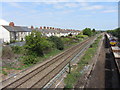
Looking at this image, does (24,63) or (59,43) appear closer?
(24,63)

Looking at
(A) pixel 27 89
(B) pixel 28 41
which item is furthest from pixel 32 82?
(B) pixel 28 41

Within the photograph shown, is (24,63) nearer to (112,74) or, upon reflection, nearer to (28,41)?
(28,41)

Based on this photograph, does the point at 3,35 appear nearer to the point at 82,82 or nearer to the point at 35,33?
the point at 35,33

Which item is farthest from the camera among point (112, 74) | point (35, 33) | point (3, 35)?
point (3, 35)

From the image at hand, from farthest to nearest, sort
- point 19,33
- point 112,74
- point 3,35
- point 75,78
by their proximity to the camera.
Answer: point 19,33 < point 3,35 < point 112,74 < point 75,78

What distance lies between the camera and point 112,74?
472 inches

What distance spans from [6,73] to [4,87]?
3103mm

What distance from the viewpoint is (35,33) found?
63.6 feet

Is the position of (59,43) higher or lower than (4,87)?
higher

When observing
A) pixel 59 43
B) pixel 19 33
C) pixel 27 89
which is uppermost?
pixel 19 33

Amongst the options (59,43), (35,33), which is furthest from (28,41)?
(59,43)

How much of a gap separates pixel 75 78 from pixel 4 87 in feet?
17.3

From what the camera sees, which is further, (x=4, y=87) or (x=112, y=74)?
(x=112, y=74)

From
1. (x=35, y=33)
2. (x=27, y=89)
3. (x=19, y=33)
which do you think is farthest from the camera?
(x=19, y=33)
